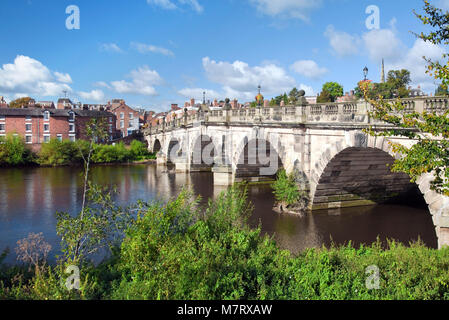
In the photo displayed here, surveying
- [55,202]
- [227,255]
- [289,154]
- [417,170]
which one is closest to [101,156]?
[55,202]

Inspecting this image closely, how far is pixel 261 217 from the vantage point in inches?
896

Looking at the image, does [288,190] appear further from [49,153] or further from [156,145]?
[156,145]

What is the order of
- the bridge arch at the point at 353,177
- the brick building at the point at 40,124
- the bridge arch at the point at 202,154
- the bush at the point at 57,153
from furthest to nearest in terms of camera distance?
the brick building at the point at 40,124 → the bush at the point at 57,153 → the bridge arch at the point at 202,154 → the bridge arch at the point at 353,177

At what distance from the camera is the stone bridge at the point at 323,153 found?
17453mm

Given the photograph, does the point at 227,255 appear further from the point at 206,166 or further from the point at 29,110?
the point at 29,110

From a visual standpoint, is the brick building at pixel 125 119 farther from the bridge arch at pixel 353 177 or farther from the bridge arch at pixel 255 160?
the bridge arch at pixel 353 177

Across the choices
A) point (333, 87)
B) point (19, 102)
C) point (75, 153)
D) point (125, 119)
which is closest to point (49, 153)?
point (75, 153)

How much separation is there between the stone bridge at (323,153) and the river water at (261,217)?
1.32m

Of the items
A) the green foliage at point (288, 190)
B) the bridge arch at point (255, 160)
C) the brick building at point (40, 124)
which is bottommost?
the green foliage at point (288, 190)

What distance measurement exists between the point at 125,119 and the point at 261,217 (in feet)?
209

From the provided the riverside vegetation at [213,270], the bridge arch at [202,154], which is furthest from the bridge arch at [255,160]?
the riverside vegetation at [213,270]

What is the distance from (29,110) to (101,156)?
1381 cm

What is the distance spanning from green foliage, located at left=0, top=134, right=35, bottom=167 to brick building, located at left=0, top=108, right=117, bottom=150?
13.2 ft

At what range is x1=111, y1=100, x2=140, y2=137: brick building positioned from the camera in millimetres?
80000
